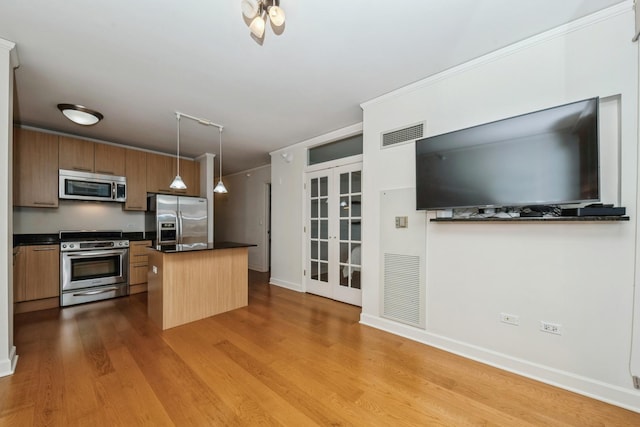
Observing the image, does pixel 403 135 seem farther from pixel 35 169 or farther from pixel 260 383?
pixel 35 169

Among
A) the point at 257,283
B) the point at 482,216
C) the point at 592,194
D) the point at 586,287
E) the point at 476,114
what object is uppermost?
the point at 476,114

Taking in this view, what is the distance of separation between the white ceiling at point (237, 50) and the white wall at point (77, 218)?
57.6 inches

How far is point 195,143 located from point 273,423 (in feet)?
14.7

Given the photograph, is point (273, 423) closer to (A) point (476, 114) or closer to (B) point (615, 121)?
(A) point (476, 114)

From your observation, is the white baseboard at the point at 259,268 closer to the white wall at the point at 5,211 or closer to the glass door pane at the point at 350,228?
the glass door pane at the point at 350,228

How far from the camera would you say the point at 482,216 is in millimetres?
2246

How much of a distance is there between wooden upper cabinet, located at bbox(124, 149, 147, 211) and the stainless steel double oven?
2.13 ft

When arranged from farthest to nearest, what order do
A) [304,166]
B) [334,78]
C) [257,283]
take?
[257,283]
[304,166]
[334,78]

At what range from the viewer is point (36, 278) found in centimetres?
346

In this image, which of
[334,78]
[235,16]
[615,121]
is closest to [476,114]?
[615,121]

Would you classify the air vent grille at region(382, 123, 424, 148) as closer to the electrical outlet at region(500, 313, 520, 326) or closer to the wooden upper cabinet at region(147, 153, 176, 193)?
the electrical outlet at region(500, 313, 520, 326)

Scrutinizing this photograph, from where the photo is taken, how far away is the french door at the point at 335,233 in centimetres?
380

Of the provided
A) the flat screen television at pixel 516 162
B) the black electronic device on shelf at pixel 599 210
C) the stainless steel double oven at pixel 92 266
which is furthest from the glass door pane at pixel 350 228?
the stainless steel double oven at pixel 92 266

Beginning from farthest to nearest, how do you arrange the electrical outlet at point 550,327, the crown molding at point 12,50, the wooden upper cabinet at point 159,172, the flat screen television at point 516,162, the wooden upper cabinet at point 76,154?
the wooden upper cabinet at point 159,172
the wooden upper cabinet at point 76,154
the crown molding at point 12,50
the electrical outlet at point 550,327
the flat screen television at point 516,162
